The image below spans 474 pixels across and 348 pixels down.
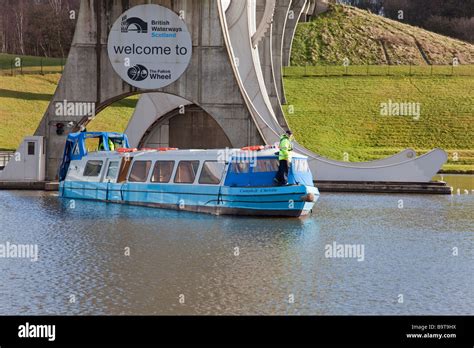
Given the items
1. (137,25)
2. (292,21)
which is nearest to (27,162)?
(137,25)

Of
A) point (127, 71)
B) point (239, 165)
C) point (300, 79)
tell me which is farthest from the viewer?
point (300, 79)

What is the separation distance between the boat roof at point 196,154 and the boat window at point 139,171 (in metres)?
0.24

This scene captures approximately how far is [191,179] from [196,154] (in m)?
0.83

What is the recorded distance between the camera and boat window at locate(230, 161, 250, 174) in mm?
29875

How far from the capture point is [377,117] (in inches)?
2933

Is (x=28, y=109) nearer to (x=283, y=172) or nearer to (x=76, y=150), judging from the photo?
(x=76, y=150)

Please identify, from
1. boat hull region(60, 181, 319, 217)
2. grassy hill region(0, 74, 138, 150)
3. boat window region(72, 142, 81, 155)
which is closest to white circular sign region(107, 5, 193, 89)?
boat window region(72, 142, 81, 155)

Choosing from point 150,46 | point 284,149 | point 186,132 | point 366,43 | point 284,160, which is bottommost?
point 186,132

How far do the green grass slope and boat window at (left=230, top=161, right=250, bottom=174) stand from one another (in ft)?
104

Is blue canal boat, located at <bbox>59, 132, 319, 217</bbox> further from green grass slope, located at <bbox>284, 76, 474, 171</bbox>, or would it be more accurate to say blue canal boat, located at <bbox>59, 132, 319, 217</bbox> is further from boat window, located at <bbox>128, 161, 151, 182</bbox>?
green grass slope, located at <bbox>284, 76, 474, 171</bbox>

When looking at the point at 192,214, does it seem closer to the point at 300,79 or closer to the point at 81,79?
the point at 81,79

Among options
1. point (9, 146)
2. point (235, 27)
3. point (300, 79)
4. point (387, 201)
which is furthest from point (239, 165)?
point (300, 79)

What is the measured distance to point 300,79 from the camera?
89.8 m
